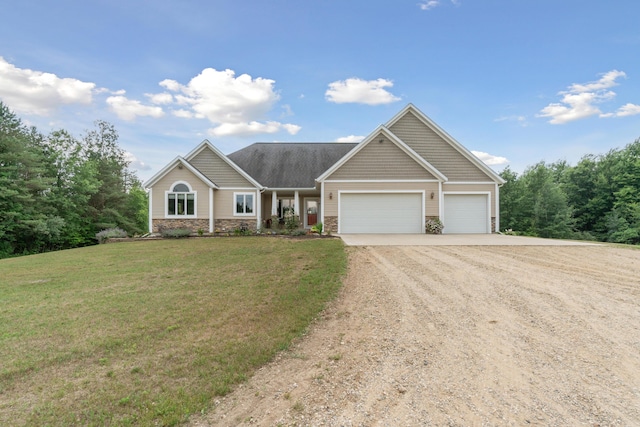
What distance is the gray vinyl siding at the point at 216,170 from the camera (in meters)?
18.2

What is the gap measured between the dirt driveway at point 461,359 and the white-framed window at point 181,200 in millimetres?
13611

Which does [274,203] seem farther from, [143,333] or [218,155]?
[143,333]

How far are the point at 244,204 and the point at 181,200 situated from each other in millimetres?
3564

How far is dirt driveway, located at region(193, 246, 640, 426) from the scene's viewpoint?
2680 mm

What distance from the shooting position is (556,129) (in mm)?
24578

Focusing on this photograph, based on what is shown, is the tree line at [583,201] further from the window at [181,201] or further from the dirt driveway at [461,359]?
the window at [181,201]

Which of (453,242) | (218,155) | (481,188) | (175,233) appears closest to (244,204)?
(218,155)

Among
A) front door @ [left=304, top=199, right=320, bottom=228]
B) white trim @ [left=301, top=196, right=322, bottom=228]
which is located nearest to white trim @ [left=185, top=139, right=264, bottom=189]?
white trim @ [left=301, top=196, right=322, bottom=228]

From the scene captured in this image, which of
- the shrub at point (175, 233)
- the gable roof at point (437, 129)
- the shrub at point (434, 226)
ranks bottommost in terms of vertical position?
the shrub at point (175, 233)

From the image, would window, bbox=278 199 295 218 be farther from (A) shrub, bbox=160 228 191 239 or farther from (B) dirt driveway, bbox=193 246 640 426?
(B) dirt driveway, bbox=193 246 640 426

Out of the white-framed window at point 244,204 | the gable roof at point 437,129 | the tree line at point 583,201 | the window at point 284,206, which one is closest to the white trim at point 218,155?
the white-framed window at point 244,204

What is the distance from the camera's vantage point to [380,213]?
16188 mm

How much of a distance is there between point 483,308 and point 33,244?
2978 cm

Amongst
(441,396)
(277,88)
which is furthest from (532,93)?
(441,396)
